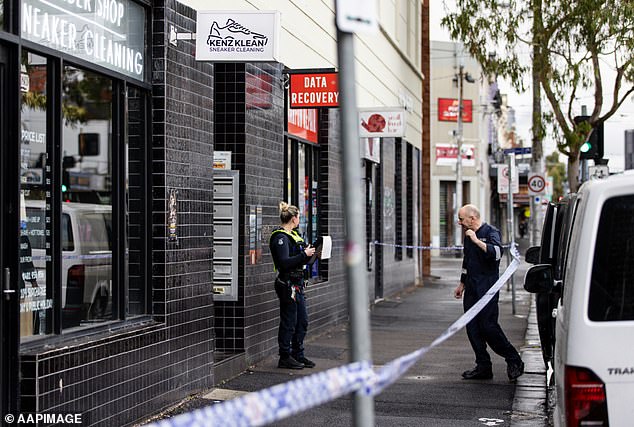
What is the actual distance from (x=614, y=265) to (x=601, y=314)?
235 mm

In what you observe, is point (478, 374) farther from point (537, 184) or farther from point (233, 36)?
point (537, 184)

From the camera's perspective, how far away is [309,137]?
14.8 meters

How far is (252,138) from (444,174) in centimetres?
4118

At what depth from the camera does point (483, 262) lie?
1080 centimetres

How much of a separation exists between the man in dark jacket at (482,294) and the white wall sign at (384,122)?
4768 millimetres

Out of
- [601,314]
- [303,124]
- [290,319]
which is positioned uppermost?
[303,124]

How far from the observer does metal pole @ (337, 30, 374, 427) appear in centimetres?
345

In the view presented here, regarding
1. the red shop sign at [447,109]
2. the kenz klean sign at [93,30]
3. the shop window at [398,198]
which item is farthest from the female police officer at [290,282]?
the red shop sign at [447,109]

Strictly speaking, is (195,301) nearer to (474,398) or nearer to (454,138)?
(474,398)

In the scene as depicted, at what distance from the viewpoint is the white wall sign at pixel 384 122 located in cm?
1545

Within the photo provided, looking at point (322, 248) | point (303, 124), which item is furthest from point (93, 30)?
point (303, 124)

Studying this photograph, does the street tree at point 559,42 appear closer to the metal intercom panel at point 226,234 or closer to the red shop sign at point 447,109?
the metal intercom panel at point 226,234

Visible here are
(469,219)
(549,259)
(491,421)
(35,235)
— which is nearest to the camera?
(35,235)

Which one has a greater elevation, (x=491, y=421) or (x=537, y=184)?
(x=537, y=184)
